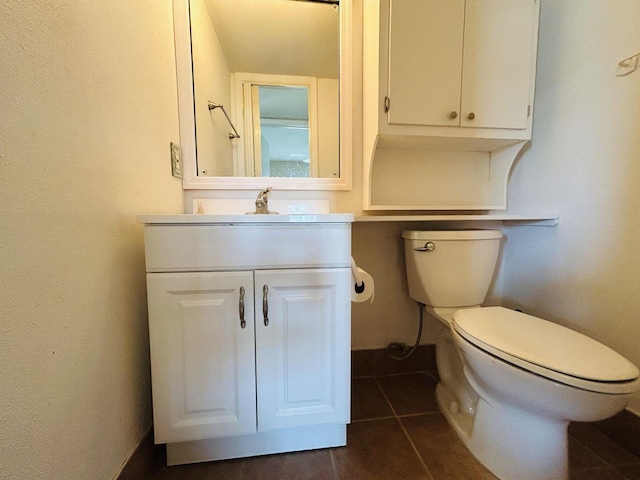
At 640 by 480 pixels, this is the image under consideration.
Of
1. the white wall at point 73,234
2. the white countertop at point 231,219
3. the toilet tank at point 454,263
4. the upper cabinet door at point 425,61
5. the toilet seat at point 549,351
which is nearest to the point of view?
the white wall at point 73,234

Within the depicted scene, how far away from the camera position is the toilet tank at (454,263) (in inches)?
40.8

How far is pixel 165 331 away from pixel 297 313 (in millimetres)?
360

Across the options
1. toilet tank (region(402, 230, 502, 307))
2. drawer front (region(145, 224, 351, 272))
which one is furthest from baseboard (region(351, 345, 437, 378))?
drawer front (region(145, 224, 351, 272))

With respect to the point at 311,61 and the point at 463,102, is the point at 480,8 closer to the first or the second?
the point at 463,102

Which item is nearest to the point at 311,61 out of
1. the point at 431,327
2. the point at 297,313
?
the point at 297,313

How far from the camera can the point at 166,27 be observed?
958 millimetres

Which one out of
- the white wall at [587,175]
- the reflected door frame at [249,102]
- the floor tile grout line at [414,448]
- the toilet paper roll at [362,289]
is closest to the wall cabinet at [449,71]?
the white wall at [587,175]

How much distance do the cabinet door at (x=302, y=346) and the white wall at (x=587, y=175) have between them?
90 cm

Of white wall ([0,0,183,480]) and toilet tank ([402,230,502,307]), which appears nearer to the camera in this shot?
white wall ([0,0,183,480])

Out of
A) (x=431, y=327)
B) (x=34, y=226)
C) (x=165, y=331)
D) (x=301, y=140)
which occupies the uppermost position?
(x=301, y=140)

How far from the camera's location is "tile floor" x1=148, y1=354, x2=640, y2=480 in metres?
0.75

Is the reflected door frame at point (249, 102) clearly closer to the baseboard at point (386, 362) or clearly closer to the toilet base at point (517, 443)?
the baseboard at point (386, 362)

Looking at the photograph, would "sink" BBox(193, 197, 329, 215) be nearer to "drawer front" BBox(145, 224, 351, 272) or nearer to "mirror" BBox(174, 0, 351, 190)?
"mirror" BBox(174, 0, 351, 190)

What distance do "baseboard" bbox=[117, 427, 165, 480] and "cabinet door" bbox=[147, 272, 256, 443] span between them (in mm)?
79
